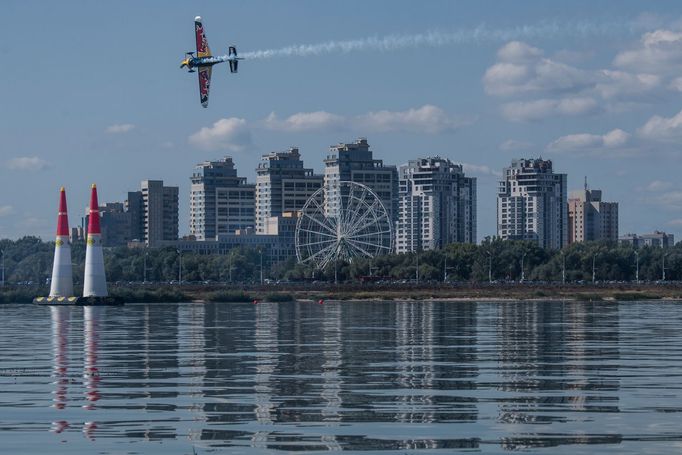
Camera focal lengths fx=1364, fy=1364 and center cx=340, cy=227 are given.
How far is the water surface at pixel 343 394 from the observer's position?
31.8 meters

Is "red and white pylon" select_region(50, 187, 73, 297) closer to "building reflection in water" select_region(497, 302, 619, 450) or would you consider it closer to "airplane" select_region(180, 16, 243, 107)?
"airplane" select_region(180, 16, 243, 107)

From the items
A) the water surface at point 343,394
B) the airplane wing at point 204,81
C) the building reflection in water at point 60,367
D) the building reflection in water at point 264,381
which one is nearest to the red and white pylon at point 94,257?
the building reflection in water at point 60,367

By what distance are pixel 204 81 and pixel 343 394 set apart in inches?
2219

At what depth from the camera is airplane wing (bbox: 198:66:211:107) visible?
306 ft

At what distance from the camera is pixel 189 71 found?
92688 mm

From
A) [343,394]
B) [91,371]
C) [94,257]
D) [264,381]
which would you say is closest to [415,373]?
[264,381]

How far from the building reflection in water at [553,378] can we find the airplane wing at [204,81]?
27809mm

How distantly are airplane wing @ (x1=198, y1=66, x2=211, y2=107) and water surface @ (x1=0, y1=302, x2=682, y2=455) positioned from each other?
80.8 feet

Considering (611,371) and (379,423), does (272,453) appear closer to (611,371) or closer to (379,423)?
(379,423)

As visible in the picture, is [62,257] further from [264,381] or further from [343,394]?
[343,394]

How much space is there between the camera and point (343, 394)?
40719 mm

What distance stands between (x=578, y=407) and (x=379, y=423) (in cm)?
634

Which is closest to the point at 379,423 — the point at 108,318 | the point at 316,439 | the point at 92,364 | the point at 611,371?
the point at 316,439

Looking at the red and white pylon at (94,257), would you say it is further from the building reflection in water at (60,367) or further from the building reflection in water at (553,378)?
the building reflection in water at (553,378)
